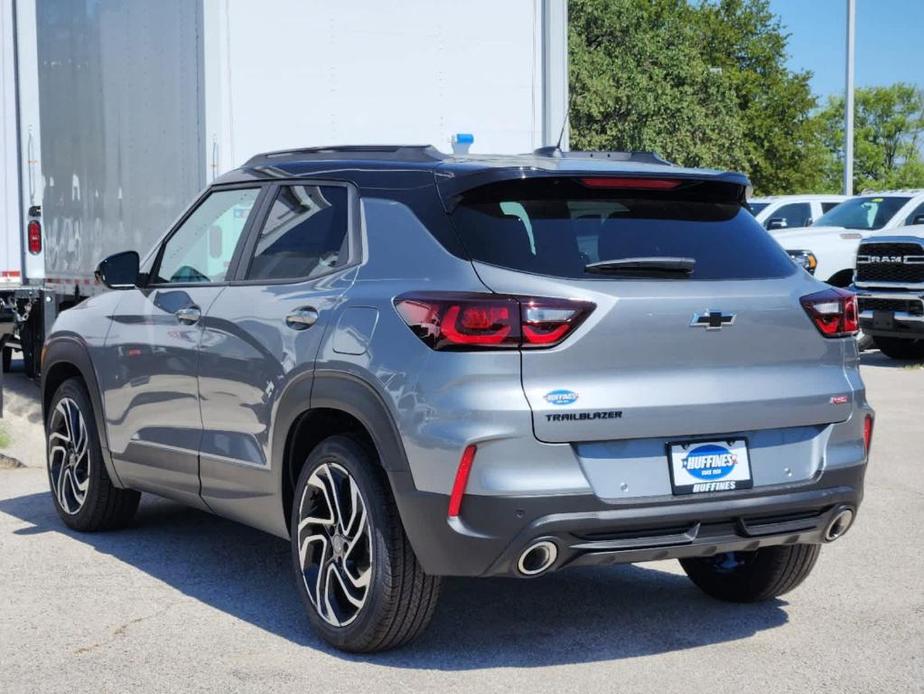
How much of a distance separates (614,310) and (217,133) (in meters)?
5.26

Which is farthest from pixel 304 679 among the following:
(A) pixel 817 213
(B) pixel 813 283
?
(A) pixel 817 213

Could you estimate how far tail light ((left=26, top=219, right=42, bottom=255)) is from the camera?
1199cm

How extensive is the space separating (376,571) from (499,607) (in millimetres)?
1091

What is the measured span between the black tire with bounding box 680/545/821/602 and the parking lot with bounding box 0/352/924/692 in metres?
0.08

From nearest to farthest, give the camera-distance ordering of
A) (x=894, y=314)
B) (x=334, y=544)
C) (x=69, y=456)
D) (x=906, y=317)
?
(x=334, y=544) → (x=69, y=456) → (x=906, y=317) → (x=894, y=314)

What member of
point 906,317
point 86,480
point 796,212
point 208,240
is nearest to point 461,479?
point 208,240

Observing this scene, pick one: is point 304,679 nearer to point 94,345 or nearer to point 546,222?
point 546,222

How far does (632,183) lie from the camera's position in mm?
5340

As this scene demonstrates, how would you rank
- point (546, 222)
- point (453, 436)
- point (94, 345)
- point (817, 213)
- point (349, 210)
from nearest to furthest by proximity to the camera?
point (453, 436) < point (546, 222) < point (349, 210) < point (94, 345) < point (817, 213)

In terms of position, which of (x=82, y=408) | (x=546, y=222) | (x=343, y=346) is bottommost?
(x=82, y=408)

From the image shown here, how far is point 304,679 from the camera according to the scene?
5.09 metres

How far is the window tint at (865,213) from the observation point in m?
21.5

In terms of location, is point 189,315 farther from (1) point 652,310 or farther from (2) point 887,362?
(2) point 887,362

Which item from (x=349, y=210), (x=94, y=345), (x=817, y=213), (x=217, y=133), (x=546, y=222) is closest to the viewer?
(x=546, y=222)
